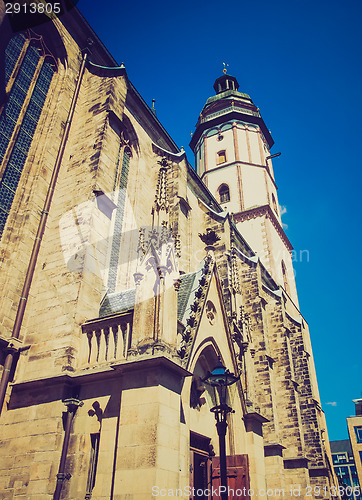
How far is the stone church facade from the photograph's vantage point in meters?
7.40

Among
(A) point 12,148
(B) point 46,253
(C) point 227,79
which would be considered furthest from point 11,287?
(C) point 227,79

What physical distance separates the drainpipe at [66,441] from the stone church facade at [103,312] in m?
0.02

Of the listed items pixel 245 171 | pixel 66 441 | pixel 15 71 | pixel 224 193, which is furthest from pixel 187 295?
pixel 245 171

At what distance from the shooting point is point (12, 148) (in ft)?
36.9

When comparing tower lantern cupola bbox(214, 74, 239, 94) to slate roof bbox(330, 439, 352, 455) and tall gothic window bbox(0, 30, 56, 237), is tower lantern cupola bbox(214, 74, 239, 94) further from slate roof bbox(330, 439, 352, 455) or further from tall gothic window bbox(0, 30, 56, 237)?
slate roof bbox(330, 439, 352, 455)

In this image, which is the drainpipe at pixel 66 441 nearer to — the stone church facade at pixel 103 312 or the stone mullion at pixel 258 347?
the stone church facade at pixel 103 312

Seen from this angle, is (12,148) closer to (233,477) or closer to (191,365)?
(191,365)

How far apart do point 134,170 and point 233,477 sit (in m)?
11.4

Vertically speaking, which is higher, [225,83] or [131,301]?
[225,83]

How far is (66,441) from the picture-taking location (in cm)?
776

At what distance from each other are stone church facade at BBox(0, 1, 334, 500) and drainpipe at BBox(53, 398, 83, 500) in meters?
0.02

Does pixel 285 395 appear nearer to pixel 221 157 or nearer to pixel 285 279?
pixel 285 279

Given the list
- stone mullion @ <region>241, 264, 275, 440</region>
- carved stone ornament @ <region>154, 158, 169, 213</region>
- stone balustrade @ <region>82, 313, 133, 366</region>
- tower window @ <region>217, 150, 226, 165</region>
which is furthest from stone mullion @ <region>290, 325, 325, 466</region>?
tower window @ <region>217, 150, 226, 165</region>

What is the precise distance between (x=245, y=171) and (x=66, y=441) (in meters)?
31.1
